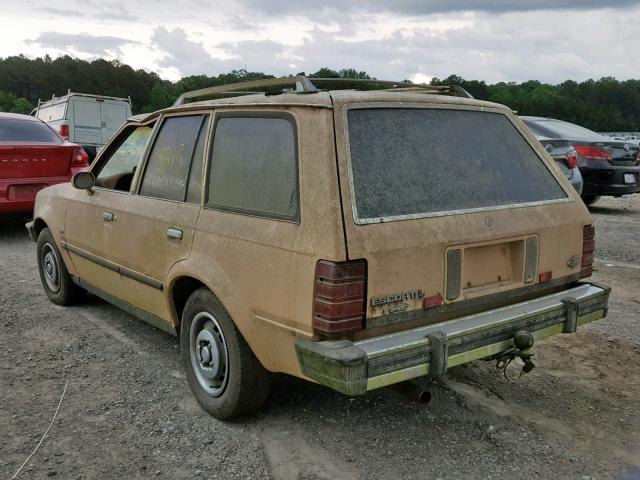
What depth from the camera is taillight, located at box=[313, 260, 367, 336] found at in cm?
252

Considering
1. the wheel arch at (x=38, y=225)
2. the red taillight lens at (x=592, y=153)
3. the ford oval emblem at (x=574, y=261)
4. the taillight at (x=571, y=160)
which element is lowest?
the wheel arch at (x=38, y=225)

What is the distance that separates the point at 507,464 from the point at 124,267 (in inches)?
103

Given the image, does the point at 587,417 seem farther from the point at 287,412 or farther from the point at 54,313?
the point at 54,313

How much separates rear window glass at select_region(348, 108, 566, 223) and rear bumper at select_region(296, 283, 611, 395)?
54 cm

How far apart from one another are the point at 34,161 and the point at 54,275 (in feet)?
10.7

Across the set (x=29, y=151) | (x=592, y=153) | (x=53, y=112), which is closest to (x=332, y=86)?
(x=29, y=151)

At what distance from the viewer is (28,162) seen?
789cm

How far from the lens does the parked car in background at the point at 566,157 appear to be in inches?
375

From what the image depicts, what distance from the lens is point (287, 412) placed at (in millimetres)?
3338

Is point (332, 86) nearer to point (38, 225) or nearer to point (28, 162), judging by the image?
point (38, 225)

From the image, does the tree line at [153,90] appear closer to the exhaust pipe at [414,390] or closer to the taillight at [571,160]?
the taillight at [571,160]

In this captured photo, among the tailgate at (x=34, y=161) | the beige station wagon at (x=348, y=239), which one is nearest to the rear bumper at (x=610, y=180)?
the beige station wagon at (x=348, y=239)

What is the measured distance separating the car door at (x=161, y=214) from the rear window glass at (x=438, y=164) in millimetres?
1058

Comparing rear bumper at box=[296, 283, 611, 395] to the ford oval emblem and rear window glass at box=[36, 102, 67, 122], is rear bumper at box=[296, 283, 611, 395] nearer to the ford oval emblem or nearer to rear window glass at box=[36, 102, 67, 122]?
the ford oval emblem
